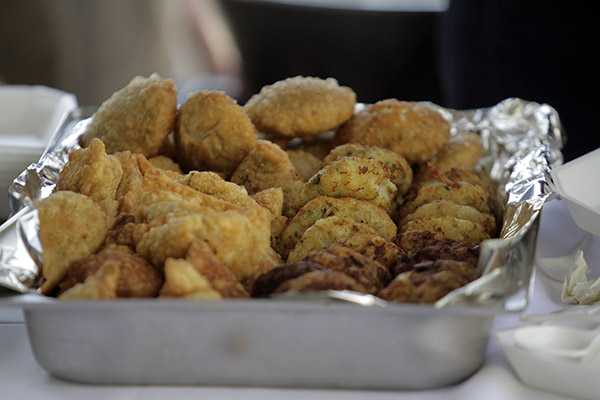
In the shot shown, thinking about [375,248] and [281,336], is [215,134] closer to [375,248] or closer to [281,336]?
[375,248]

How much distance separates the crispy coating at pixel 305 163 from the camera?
5.35 ft

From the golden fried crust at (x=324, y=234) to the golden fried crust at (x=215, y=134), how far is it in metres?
0.32

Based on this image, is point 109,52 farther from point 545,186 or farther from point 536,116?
point 545,186

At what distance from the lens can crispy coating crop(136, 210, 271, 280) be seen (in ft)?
3.77

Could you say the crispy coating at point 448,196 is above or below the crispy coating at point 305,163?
below

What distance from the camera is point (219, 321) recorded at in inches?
41.4

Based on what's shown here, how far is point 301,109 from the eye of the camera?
167 cm

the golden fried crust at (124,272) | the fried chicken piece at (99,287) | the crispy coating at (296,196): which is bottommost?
the crispy coating at (296,196)

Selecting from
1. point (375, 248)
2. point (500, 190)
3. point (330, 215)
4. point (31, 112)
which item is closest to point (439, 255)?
point (375, 248)

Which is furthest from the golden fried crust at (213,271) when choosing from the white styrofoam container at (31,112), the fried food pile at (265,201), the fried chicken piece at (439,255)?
the white styrofoam container at (31,112)

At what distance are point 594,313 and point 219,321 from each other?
19.1 inches

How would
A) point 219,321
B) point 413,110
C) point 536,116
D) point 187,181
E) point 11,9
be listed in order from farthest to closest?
point 11,9
point 536,116
point 413,110
point 187,181
point 219,321

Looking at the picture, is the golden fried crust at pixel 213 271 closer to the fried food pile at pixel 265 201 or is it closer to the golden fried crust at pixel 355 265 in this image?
the fried food pile at pixel 265 201

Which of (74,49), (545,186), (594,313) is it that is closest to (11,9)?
(74,49)
